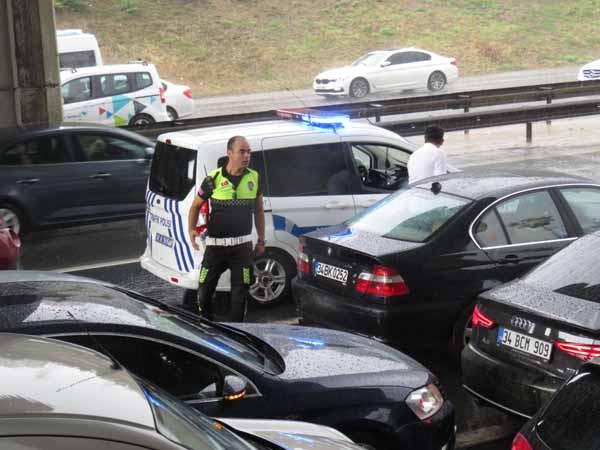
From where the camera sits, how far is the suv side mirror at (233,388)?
4.88m

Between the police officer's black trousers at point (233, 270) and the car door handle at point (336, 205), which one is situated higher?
the car door handle at point (336, 205)

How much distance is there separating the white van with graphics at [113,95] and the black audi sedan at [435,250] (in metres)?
16.0

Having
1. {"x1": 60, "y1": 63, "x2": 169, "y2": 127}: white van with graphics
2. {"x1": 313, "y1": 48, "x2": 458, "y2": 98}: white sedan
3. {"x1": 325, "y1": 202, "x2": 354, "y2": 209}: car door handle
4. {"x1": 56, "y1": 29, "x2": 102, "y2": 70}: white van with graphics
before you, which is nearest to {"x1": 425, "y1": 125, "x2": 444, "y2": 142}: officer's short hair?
{"x1": 325, "y1": 202, "x2": 354, "y2": 209}: car door handle

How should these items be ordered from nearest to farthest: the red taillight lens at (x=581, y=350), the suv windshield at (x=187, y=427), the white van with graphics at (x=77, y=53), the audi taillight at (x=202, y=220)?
the suv windshield at (x=187, y=427)
the red taillight lens at (x=581, y=350)
the audi taillight at (x=202, y=220)
the white van with graphics at (x=77, y=53)

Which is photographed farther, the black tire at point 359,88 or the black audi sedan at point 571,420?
the black tire at point 359,88

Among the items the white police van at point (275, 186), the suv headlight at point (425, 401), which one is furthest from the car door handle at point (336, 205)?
the suv headlight at point (425, 401)

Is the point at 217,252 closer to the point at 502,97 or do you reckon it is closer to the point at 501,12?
the point at 502,97

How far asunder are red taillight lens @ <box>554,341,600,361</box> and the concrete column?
1250cm

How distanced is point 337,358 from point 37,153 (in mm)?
8475

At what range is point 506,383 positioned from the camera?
615 centimetres

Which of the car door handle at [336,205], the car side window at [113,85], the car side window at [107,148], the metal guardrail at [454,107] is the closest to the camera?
the car door handle at [336,205]

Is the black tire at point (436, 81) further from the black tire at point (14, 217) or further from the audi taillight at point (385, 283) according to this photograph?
the audi taillight at point (385, 283)

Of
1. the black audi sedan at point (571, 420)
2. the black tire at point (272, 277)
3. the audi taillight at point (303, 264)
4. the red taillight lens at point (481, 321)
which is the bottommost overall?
the black tire at point (272, 277)

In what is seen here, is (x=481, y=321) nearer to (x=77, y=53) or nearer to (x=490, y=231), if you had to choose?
(x=490, y=231)
